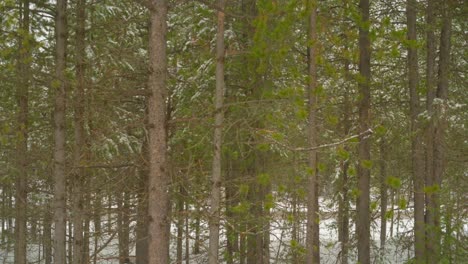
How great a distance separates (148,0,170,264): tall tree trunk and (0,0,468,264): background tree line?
17mm

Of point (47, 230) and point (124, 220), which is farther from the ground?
point (124, 220)

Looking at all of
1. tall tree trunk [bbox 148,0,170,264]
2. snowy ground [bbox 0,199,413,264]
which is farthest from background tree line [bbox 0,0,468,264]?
snowy ground [bbox 0,199,413,264]

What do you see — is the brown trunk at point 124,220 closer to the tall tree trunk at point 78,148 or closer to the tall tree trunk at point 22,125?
the tall tree trunk at point 78,148

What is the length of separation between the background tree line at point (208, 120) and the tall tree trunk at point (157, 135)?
0.02 meters

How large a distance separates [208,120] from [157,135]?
1.57 meters

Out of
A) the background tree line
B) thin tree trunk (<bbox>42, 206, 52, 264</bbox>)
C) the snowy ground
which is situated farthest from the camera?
thin tree trunk (<bbox>42, 206, 52, 264</bbox>)

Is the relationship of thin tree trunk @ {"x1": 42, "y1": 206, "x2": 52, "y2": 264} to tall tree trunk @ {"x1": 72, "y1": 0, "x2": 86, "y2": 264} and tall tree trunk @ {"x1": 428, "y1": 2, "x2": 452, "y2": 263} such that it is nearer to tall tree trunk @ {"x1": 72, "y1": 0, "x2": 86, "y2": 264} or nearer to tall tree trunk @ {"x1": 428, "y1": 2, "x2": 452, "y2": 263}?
tall tree trunk @ {"x1": 72, "y1": 0, "x2": 86, "y2": 264}

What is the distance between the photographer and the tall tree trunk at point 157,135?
666cm

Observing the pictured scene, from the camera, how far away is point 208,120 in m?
8.10

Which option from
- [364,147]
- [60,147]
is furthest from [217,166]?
[364,147]

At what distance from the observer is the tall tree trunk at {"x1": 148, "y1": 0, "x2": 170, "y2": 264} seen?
666cm

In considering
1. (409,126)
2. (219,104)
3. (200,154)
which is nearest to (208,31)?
(200,154)

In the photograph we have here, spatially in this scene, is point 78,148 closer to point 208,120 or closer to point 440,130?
point 208,120

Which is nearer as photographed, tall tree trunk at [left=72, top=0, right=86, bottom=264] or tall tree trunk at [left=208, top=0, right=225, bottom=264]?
tall tree trunk at [left=208, top=0, right=225, bottom=264]
